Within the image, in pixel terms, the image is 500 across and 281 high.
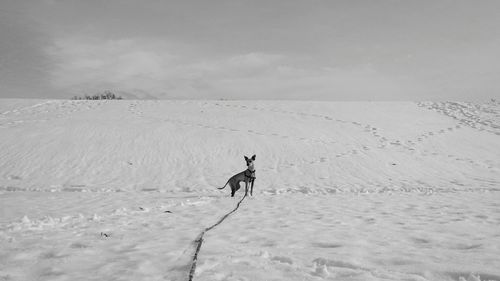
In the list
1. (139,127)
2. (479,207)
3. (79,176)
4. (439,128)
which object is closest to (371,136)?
(439,128)

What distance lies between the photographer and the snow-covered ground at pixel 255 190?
3998 millimetres

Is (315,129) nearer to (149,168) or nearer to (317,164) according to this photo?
(317,164)

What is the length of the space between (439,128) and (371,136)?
6.89m

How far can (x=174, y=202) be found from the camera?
10.0 meters

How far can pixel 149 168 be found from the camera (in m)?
16.6

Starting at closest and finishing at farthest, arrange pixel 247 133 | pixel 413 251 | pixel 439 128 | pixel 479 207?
pixel 413 251 < pixel 479 207 < pixel 247 133 < pixel 439 128

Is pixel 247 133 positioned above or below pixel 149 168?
above

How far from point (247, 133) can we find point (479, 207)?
51.8 feet

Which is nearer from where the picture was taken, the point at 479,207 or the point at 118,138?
the point at 479,207

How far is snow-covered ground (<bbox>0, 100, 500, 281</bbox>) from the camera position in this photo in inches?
157

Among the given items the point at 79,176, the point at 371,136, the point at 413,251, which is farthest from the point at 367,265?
the point at 371,136

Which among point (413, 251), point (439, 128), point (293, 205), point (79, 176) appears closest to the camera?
point (413, 251)

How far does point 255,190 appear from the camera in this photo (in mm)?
13188

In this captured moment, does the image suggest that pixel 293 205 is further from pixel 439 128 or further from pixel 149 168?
pixel 439 128
